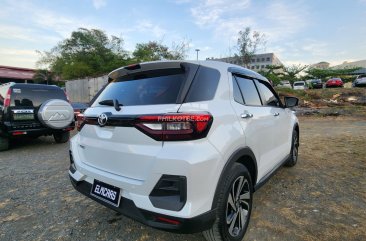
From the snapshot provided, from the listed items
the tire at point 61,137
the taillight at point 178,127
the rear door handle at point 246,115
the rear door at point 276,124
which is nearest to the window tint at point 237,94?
the rear door handle at point 246,115

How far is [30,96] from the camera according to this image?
6062mm

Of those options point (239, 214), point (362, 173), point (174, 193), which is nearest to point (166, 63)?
point (174, 193)

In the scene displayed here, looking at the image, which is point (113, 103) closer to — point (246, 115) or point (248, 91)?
point (246, 115)

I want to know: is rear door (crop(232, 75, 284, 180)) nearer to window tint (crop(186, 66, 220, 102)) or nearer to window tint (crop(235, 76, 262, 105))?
window tint (crop(235, 76, 262, 105))

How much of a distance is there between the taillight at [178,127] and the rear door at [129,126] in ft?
0.20

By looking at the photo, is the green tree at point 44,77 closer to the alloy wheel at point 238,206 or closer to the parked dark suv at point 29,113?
the parked dark suv at point 29,113

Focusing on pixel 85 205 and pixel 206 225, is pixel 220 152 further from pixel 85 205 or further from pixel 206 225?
pixel 85 205

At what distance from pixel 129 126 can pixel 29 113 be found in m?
5.21

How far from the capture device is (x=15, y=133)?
574 cm

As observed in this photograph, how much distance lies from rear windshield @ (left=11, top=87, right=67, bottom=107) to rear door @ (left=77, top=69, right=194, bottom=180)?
448 centimetres

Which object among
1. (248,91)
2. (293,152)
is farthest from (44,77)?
(248,91)

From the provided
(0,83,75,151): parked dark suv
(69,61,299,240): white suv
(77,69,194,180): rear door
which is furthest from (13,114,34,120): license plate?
(77,69,194,180): rear door

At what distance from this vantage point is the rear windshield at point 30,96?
5850 mm

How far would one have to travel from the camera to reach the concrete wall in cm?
2161
